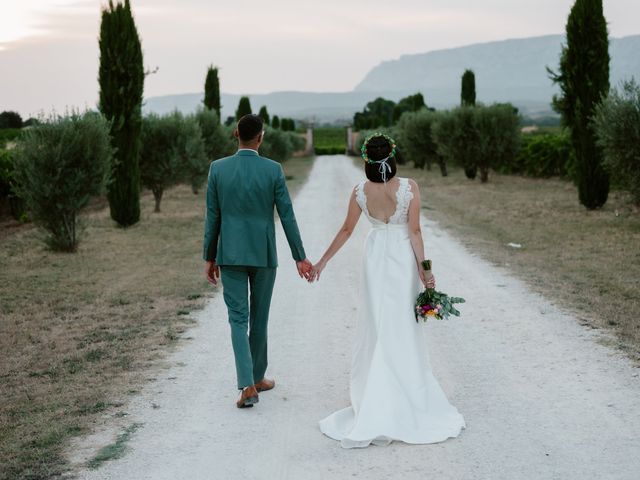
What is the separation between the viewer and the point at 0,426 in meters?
5.36

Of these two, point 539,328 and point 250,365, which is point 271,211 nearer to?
point 250,365

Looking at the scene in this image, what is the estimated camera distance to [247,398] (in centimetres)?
558

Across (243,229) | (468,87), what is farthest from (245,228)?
(468,87)

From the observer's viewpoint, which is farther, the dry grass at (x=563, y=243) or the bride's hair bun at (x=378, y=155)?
the dry grass at (x=563, y=243)

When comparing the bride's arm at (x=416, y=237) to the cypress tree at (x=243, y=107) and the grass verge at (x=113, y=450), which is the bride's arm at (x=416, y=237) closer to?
the grass verge at (x=113, y=450)

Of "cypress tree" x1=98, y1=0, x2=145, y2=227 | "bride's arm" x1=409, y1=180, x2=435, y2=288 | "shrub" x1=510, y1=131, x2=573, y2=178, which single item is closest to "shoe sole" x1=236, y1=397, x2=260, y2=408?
"bride's arm" x1=409, y1=180, x2=435, y2=288

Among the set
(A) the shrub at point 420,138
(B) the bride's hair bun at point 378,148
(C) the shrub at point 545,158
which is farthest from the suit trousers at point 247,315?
(A) the shrub at point 420,138

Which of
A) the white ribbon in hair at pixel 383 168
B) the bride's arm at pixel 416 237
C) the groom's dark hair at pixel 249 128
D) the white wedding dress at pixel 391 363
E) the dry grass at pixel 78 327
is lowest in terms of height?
the dry grass at pixel 78 327

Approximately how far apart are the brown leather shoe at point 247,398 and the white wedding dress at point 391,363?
682mm

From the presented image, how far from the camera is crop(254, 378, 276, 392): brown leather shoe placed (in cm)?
597

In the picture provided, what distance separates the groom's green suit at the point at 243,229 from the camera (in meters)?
5.62

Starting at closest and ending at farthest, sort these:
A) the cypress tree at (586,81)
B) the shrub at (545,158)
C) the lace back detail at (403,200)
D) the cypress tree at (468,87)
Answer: the lace back detail at (403,200)
the cypress tree at (586,81)
the shrub at (545,158)
the cypress tree at (468,87)

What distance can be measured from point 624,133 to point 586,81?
15.8 ft

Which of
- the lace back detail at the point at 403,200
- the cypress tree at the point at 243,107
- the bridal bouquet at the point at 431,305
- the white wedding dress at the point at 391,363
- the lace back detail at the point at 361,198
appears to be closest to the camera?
the white wedding dress at the point at 391,363
